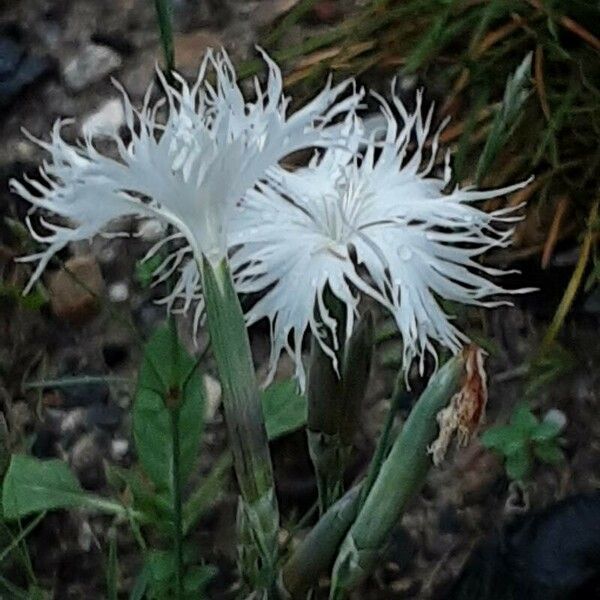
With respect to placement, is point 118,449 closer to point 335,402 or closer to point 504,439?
point 504,439

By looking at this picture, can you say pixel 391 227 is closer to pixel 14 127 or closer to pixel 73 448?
pixel 73 448

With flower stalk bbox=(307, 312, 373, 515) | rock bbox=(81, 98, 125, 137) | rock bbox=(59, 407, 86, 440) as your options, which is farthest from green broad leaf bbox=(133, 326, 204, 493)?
Answer: rock bbox=(81, 98, 125, 137)

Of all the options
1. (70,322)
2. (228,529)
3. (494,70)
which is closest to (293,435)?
(228,529)

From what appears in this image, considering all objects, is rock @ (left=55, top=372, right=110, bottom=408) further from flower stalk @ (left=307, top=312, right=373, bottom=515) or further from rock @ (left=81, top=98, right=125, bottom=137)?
flower stalk @ (left=307, top=312, right=373, bottom=515)

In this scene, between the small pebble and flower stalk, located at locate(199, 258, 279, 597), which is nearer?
flower stalk, located at locate(199, 258, 279, 597)

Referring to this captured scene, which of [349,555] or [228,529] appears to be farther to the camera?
[228,529]

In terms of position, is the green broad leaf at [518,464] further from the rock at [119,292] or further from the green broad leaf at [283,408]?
the rock at [119,292]
